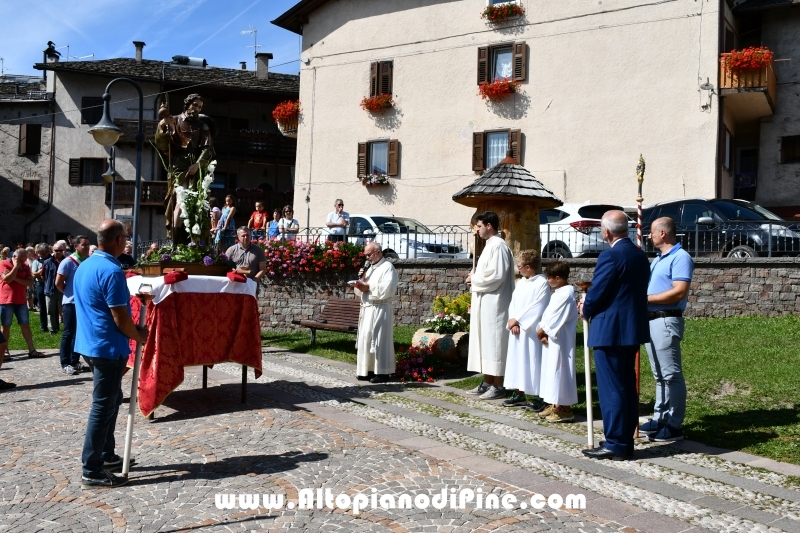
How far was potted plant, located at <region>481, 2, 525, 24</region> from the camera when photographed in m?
25.1

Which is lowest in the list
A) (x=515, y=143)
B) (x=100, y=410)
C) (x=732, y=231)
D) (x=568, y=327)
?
(x=100, y=410)

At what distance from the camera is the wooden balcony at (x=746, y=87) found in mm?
21141

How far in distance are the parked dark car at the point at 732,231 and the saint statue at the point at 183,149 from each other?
368 inches

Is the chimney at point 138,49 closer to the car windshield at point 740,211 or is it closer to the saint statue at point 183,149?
the car windshield at point 740,211

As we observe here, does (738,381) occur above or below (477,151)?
below

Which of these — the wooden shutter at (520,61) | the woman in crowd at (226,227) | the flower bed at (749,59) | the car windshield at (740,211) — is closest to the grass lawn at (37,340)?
the woman in crowd at (226,227)

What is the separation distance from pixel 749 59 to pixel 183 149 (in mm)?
16457

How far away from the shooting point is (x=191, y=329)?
8586 mm

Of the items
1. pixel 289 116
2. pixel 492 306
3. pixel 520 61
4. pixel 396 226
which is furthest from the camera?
pixel 289 116

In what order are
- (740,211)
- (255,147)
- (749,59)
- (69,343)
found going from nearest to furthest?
(69,343) < (740,211) < (749,59) < (255,147)

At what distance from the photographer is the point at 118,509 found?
527cm

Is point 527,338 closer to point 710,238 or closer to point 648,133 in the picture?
point 710,238
